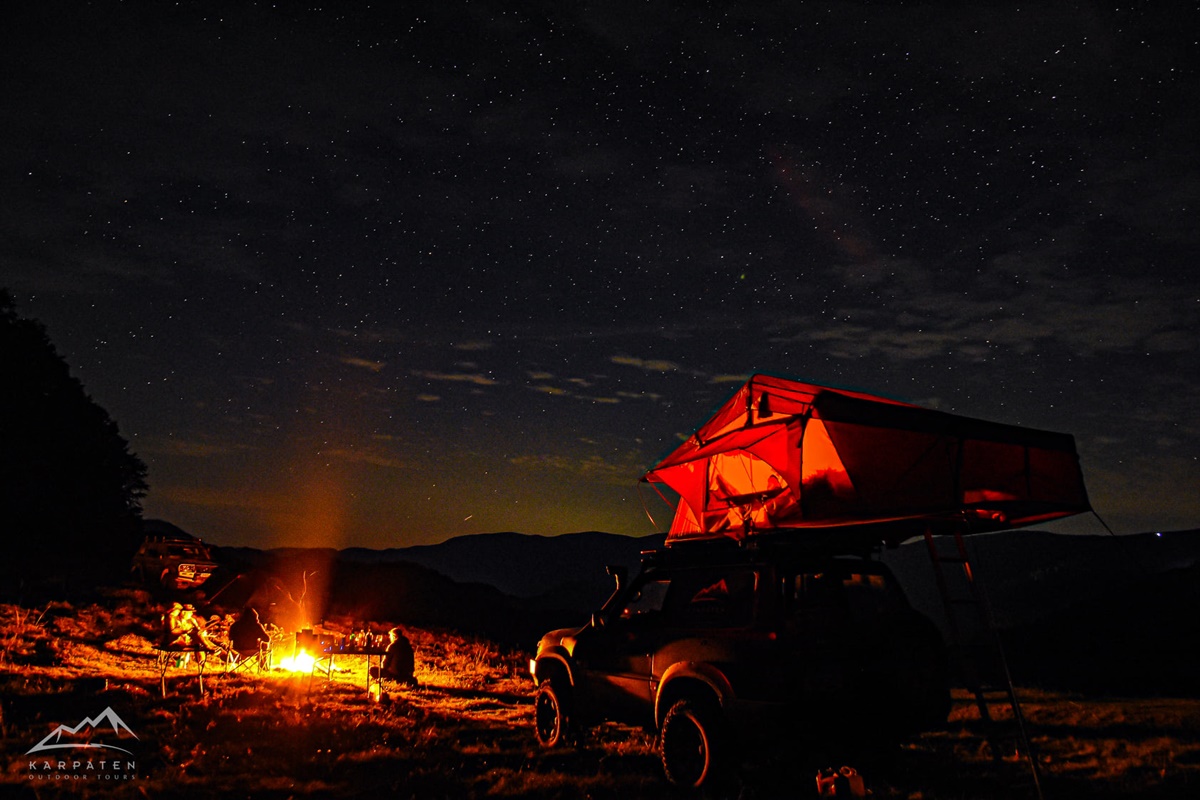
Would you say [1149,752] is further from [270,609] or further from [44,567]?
[44,567]

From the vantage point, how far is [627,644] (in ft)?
25.8

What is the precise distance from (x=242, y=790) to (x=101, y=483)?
30314 millimetres

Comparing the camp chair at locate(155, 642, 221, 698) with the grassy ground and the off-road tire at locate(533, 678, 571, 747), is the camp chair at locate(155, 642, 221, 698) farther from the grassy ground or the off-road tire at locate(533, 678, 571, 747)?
the off-road tire at locate(533, 678, 571, 747)

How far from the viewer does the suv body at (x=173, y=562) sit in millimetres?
24500

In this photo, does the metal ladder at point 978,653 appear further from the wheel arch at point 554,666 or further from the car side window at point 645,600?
the wheel arch at point 554,666

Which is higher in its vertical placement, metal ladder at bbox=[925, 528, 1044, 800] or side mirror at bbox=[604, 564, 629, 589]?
side mirror at bbox=[604, 564, 629, 589]


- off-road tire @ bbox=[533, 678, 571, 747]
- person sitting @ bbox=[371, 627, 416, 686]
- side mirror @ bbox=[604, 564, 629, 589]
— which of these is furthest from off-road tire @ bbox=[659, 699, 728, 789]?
person sitting @ bbox=[371, 627, 416, 686]

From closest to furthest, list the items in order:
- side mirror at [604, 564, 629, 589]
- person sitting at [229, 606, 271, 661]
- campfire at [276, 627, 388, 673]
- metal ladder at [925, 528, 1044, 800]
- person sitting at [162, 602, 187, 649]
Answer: metal ladder at [925, 528, 1044, 800] < side mirror at [604, 564, 629, 589] < person sitting at [162, 602, 187, 649] < campfire at [276, 627, 388, 673] < person sitting at [229, 606, 271, 661]

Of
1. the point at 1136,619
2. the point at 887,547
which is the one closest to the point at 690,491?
the point at 887,547

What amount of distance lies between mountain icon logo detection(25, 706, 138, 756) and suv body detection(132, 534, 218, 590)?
16.9m

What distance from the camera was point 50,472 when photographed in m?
28.9

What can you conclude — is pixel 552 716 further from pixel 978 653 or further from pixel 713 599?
pixel 978 653

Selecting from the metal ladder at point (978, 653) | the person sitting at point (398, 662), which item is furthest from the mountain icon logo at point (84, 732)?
the metal ladder at point (978, 653)

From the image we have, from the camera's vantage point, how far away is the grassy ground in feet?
22.2
